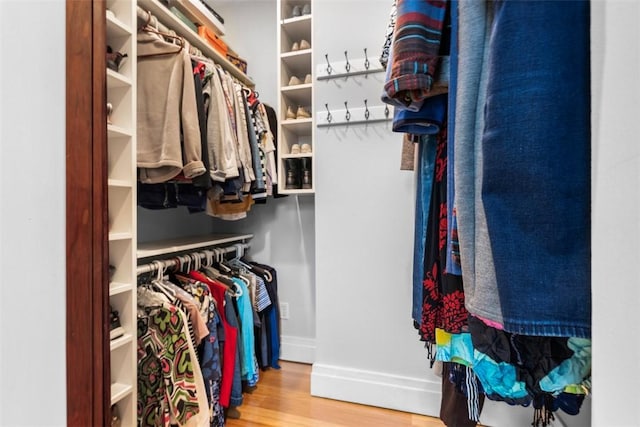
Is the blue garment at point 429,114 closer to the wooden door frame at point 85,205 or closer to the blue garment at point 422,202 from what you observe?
the blue garment at point 422,202

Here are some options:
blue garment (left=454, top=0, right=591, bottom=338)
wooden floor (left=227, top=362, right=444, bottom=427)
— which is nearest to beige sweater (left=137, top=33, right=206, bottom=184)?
blue garment (left=454, top=0, right=591, bottom=338)

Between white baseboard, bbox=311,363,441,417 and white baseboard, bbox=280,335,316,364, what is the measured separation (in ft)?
1.26

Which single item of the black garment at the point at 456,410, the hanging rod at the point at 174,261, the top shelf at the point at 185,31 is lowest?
the black garment at the point at 456,410

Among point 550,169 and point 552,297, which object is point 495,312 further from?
point 550,169

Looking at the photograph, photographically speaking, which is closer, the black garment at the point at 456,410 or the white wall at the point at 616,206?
the white wall at the point at 616,206

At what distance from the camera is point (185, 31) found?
142 cm

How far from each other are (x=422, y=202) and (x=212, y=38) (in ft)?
5.07

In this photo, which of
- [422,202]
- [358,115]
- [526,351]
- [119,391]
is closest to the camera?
[526,351]

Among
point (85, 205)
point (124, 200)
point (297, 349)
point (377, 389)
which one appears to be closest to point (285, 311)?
point (297, 349)

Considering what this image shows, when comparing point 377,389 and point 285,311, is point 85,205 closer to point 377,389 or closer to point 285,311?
point 377,389

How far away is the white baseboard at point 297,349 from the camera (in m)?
1.94

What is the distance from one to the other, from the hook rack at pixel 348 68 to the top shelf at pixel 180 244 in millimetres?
1100

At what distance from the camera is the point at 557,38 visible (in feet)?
1.24

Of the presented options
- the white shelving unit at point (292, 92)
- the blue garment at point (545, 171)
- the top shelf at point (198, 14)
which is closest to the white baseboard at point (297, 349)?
the white shelving unit at point (292, 92)
